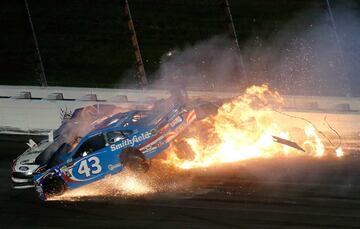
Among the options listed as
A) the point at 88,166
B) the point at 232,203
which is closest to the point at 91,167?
the point at 88,166

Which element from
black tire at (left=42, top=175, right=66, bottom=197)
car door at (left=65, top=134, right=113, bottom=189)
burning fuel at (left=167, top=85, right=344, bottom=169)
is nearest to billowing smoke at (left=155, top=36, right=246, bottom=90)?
burning fuel at (left=167, top=85, right=344, bottom=169)

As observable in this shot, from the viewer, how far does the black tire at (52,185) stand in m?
12.6

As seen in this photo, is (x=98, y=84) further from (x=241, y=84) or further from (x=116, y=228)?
(x=116, y=228)

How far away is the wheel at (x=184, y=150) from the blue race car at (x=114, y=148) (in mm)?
292

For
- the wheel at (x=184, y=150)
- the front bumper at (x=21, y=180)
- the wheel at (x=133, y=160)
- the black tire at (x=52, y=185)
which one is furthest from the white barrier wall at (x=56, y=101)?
the black tire at (x=52, y=185)

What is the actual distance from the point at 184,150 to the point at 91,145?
1990 mm

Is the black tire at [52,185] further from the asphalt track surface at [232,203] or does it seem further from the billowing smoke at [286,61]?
the billowing smoke at [286,61]

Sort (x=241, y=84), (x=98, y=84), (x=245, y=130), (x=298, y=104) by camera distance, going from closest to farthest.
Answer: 1. (x=245, y=130)
2. (x=298, y=104)
3. (x=241, y=84)
4. (x=98, y=84)

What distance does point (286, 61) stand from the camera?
2002cm

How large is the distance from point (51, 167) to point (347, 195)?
591 centimetres

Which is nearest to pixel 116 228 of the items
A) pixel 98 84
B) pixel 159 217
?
pixel 159 217

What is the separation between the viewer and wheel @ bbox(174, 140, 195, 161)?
13.5 meters

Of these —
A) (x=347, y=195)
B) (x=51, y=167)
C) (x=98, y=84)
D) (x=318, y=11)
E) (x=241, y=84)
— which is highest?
(x=318, y=11)

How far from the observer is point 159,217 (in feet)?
37.4
